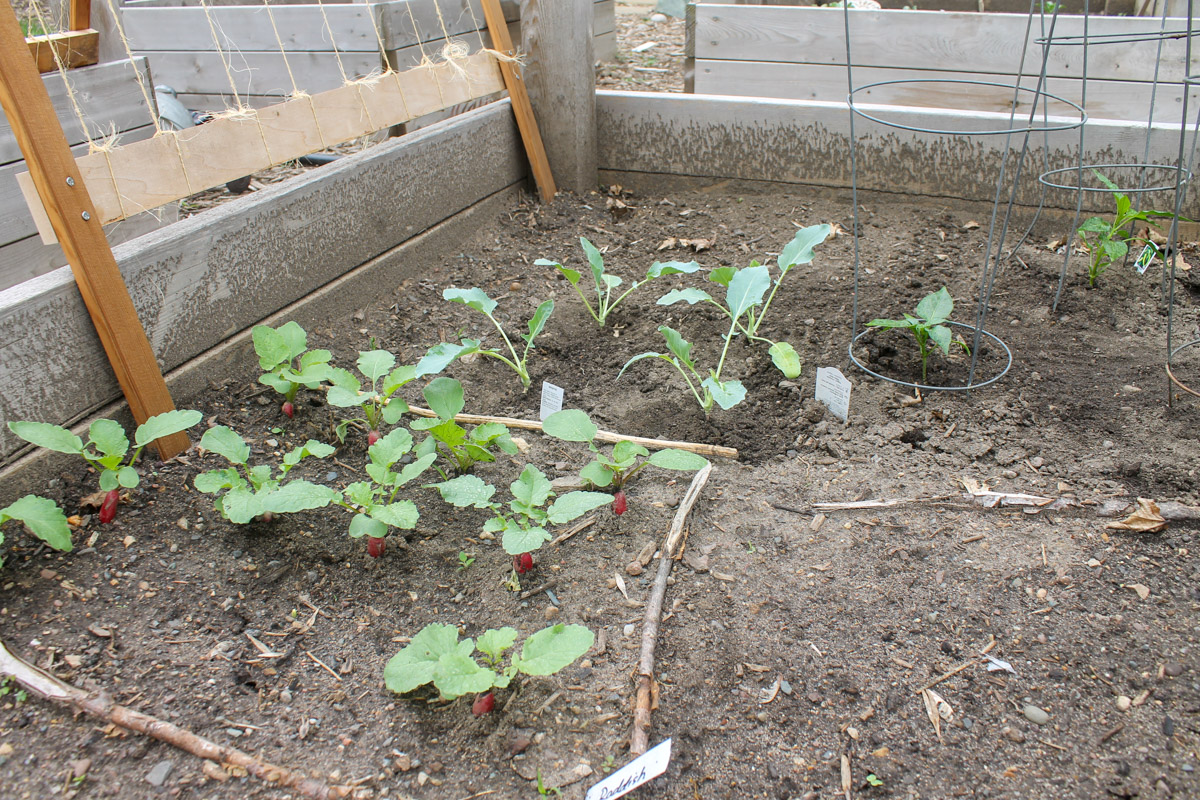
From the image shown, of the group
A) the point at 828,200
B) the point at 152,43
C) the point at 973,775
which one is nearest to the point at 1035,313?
the point at 828,200

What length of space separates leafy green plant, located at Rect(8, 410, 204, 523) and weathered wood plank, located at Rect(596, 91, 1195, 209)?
7.79ft

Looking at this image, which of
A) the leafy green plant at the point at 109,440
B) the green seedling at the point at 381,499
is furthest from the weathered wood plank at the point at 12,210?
the green seedling at the point at 381,499

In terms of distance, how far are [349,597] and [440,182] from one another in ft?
6.06

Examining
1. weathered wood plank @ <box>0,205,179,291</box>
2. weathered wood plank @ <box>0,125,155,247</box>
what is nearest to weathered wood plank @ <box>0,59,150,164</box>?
weathered wood plank @ <box>0,125,155,247</box>

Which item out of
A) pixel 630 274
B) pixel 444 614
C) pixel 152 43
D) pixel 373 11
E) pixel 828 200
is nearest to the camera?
pixel 444 614

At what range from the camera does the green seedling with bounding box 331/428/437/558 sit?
62.3 inches

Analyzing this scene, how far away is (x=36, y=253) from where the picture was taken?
9.32ft

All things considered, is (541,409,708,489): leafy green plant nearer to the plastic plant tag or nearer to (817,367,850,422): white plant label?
(817,367,850,422): white plant label

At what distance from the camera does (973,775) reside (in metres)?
1.24

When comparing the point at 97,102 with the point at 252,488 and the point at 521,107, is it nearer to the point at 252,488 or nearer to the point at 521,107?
the point at 521,107

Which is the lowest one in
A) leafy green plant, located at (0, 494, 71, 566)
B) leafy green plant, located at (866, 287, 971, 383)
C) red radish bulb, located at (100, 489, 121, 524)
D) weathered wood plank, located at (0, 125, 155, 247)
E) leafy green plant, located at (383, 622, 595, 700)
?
leafy green plant, located at (383, 622, 595, 700)

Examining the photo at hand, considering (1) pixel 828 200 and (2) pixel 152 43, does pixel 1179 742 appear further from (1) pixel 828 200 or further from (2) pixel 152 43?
(2) pixel 152 43

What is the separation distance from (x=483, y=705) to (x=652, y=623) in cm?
37

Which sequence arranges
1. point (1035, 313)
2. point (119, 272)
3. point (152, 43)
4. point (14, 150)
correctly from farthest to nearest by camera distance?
point (152, 43) → point (14, 150) → point (1035, 313) → point (119, 272)
